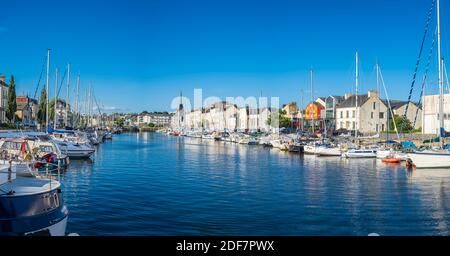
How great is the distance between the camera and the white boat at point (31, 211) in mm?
13664

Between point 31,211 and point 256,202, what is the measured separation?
15.9 m

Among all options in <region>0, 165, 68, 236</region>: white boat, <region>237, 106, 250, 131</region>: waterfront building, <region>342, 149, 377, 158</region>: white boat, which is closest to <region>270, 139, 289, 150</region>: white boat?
<region>342, 149, 377, 158</region>: white boat

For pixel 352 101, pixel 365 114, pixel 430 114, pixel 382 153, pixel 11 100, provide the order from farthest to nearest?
pixel 352 101 < pixel 365 114 < pixel 11 100 < pixel 430 114 < pixel 382 153

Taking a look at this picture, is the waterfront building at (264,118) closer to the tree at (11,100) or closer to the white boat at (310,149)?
the white boat at (310,149)

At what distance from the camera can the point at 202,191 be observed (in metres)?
31.9

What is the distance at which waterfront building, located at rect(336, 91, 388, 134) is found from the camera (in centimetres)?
10706

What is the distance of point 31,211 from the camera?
47.2ft

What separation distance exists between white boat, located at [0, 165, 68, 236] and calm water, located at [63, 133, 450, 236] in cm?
387

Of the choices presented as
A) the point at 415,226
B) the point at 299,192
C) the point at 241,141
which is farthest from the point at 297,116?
Answer: the point at 415,226

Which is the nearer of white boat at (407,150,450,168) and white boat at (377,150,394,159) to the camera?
white boat at (407,150,450,168)

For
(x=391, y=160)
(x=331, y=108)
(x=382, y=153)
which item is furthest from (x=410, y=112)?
(x=391, y=160)

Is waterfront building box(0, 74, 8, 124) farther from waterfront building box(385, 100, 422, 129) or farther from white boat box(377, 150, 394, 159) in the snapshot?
waterfront building box(385, 100, 422, 129)

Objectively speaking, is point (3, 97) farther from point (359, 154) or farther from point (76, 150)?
point (359, 154)

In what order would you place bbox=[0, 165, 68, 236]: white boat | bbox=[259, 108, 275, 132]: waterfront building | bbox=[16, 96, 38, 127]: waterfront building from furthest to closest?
bbox=[259, 108, 275, 132]: waterfront building
bbox=[16, 96, 38, 127]: waterfront building
bbox=[0, 165, 68, 236]: white boat
